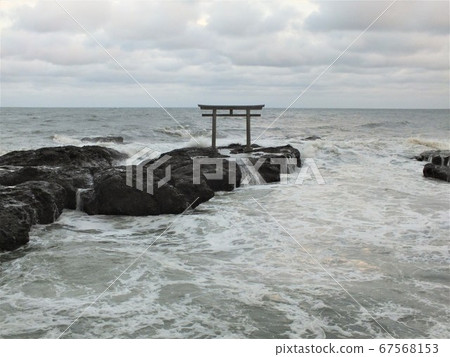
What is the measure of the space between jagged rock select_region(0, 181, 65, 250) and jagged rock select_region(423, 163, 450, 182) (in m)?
11.3

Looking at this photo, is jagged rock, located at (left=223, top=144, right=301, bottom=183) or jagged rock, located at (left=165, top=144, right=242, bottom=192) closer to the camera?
jagged rock, located at (left=165, top=144, right=242, bottom=192)

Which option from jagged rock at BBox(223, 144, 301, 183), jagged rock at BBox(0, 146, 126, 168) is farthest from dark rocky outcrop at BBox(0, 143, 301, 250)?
jagged rock at BBox(223, 144, 301, 183)

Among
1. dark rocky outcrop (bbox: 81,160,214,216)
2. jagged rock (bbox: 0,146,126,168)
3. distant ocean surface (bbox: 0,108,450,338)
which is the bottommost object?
distant ocean surface (bbox: 0,108,450,338)

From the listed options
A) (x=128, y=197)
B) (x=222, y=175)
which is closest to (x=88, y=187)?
(x=128, y=197)

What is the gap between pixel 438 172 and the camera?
47.8 ft

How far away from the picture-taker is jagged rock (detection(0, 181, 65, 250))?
7.05 metres

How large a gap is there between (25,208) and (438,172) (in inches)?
484

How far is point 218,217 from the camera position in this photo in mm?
9422

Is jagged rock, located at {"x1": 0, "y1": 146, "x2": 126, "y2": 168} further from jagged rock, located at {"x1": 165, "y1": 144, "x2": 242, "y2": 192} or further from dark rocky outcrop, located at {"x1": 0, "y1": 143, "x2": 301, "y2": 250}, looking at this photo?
jagged rock, located at {"x1": 165, "y1": 144, "x2": 242, "y2": 192}

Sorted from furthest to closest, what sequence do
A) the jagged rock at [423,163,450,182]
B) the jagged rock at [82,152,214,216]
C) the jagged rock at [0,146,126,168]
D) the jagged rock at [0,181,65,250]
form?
the jagged rock at [423,163,450,182]
the jagged rock at [0,146,126,168]
the jagged rock at [82,152,214,216]
the jagged rock at [0,181,65,250]

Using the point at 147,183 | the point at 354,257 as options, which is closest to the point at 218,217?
the point at 147,183

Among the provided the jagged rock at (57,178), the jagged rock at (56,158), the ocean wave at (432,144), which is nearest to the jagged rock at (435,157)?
the ocean wave at (432,144)

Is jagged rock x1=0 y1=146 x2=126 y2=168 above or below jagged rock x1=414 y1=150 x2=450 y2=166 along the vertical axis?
above
